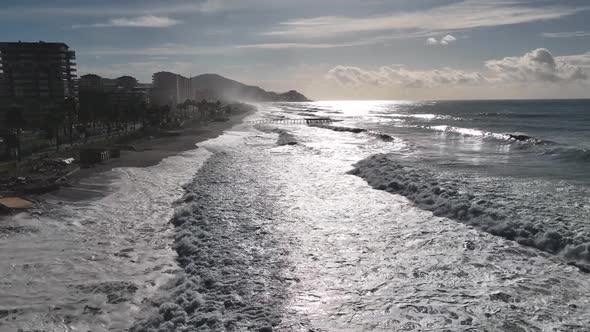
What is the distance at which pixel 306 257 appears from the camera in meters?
11.5

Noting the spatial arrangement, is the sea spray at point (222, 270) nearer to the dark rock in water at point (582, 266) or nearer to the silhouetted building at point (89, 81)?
the dark rock in water at point (582, 266)

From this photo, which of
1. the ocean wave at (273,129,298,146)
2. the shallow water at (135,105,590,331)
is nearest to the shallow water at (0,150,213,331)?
the shallow water at (135,105,590,331)

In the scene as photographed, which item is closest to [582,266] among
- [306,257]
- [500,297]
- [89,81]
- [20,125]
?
[500,297]

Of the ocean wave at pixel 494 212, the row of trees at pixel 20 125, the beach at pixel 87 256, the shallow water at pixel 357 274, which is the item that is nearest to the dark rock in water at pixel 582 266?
the shallow water at pixel 357 274

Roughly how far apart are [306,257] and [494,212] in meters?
7.73

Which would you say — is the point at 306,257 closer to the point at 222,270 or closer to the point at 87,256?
the point at 222,270

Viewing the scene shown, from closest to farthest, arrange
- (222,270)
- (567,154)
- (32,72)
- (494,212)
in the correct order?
(222,270), (494,212), (567,154), (32,72)

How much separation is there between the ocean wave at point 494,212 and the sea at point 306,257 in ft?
0.20

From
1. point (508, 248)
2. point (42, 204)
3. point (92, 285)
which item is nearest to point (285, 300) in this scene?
point (92, 285)

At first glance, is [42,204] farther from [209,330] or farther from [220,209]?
[209,330]

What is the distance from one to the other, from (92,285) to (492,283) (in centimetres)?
967

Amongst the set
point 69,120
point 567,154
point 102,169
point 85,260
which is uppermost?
point 69,120

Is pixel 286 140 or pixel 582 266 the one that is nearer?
pixel 582 266

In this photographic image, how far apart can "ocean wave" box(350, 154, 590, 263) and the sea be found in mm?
61
